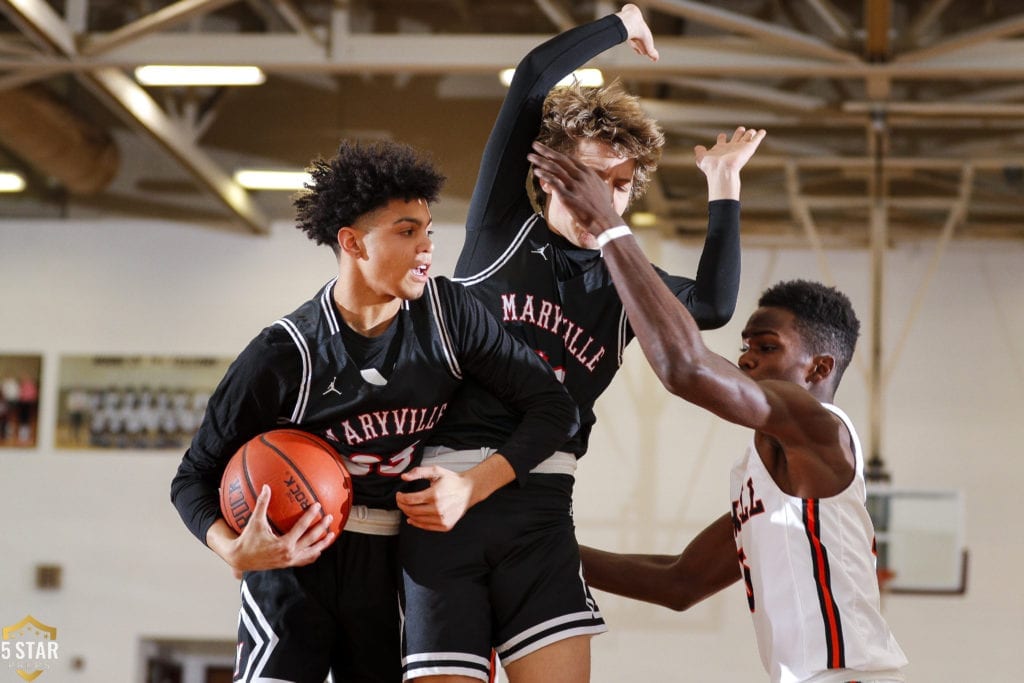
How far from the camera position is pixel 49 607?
496 inches

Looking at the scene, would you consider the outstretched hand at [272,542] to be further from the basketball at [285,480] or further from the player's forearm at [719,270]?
the player's forearm at [719,270]

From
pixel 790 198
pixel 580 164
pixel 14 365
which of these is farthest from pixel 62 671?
pixel 580 164

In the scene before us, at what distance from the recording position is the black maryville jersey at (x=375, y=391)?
9.22 ft

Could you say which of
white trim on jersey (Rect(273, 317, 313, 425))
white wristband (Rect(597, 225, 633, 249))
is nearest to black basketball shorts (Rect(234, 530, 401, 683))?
white trim on jersey (Rect(273, 317, 313, 425))

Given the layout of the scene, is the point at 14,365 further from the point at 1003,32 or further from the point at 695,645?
→ the point at 1003,32

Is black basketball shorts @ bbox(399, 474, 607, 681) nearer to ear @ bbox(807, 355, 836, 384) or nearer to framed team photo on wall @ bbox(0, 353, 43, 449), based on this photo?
ear @ bbox(807, 355, 836, 384)

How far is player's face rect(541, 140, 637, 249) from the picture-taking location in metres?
3.17

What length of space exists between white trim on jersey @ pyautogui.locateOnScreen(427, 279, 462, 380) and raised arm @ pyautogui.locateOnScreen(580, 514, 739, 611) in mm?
1113

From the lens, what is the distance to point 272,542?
2.68 m

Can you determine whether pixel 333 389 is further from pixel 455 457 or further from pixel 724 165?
pixel 724 165

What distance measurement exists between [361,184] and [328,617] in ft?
3.43

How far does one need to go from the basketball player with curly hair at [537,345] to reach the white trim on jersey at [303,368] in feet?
1.02

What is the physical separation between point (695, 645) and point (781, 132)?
16.9ft

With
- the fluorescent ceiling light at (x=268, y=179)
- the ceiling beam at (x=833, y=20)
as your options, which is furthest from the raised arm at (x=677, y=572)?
the fluorescent ceiling light at (x=268, y=179)
